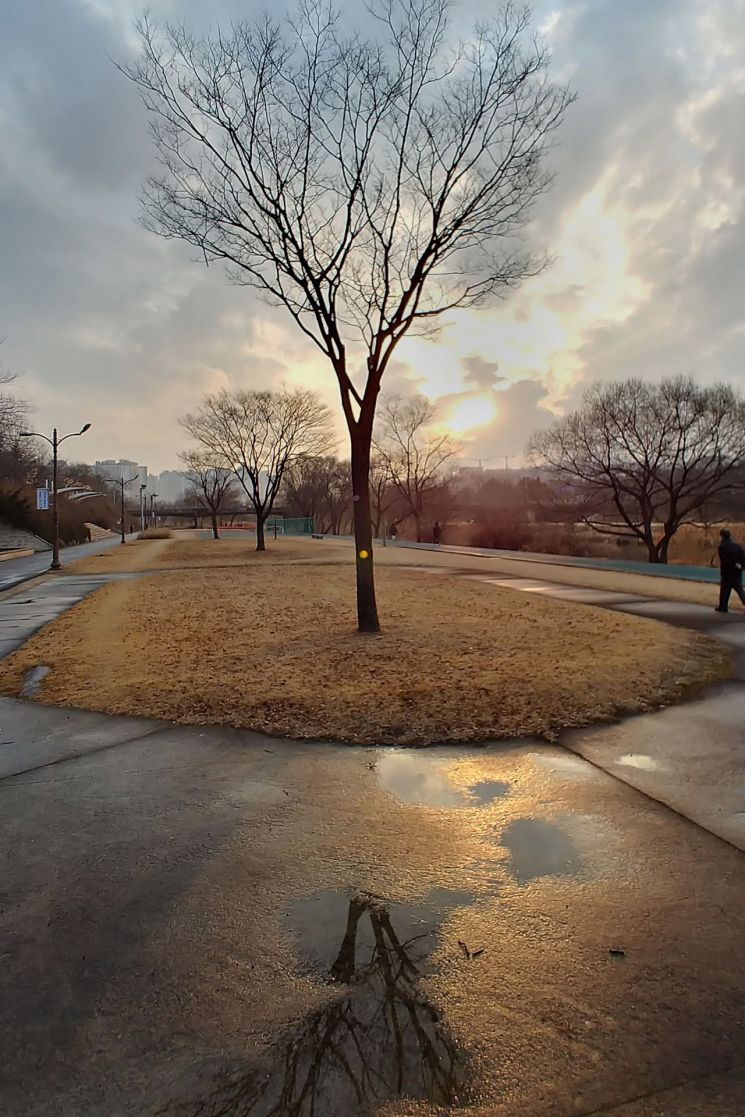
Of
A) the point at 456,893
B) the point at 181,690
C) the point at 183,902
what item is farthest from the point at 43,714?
the point at 456,893

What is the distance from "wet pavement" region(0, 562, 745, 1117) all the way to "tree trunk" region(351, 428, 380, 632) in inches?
202

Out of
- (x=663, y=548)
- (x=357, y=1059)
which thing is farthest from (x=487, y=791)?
(x=663, y=548)

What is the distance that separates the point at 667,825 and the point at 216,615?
370 inches

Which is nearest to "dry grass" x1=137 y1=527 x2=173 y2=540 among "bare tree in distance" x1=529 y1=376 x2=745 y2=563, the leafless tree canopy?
the leafless tree canopy

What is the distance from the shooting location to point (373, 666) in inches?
290

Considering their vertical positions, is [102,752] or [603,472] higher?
[603,472]

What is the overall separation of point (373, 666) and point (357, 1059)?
5404mm

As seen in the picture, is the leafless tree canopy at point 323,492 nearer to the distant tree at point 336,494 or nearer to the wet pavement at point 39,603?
the distant tree at point 336,494

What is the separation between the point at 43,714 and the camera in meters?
5.95

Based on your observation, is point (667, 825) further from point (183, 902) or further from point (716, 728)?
point (183, 902)

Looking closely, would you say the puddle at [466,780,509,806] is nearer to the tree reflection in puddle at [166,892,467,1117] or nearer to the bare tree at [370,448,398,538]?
Result: the tree reflection in puddle at [166,892,467,1117]

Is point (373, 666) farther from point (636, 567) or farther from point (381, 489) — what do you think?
point (381, 489)

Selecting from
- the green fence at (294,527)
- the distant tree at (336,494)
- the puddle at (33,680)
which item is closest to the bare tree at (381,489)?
the green fence at (294,527)

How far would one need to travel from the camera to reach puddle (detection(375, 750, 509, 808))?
3.93 meters
